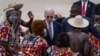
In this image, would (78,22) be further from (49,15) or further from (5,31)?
(5,31)

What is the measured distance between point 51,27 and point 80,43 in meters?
1.40

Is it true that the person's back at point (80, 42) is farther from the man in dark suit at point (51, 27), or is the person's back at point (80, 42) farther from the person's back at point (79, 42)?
the man in dark suit at point (51, 27)

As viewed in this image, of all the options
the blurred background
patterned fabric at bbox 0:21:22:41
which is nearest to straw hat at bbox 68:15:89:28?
patterned fabric at bbox 0:21:22:41

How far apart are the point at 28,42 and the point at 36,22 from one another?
40cm

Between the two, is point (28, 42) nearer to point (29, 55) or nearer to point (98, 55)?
point (29, 55)

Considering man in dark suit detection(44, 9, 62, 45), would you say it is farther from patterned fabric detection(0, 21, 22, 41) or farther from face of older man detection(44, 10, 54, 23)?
patterned fabric detection(0, 21, 22, 41)

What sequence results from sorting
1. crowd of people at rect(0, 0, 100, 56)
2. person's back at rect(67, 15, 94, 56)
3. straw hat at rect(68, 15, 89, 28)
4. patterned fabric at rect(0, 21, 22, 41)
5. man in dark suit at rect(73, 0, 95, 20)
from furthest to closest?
man in dark suit at rect(73, 0, 95, 20) → straw hat at rect(68, 15, 89, 28) → patterned fabric at rect(0, 21, 22, 41) → person's back at rect(67, 15, 94, 56) → crowd of people at rect(0, 0, 100, 56)

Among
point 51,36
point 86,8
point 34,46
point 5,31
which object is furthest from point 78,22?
point 86,8

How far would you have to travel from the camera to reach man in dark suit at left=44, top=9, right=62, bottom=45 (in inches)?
508

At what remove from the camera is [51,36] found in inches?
508

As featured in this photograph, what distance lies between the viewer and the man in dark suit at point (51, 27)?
12.9 m

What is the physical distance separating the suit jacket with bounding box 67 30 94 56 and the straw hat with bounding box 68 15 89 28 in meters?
0.35

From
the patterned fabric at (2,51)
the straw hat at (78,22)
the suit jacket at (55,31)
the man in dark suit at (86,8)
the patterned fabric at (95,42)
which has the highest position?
the straw hat at (78,22)

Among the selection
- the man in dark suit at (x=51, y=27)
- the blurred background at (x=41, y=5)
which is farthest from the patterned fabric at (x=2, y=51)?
the blurred background at (x=41, y=5)
